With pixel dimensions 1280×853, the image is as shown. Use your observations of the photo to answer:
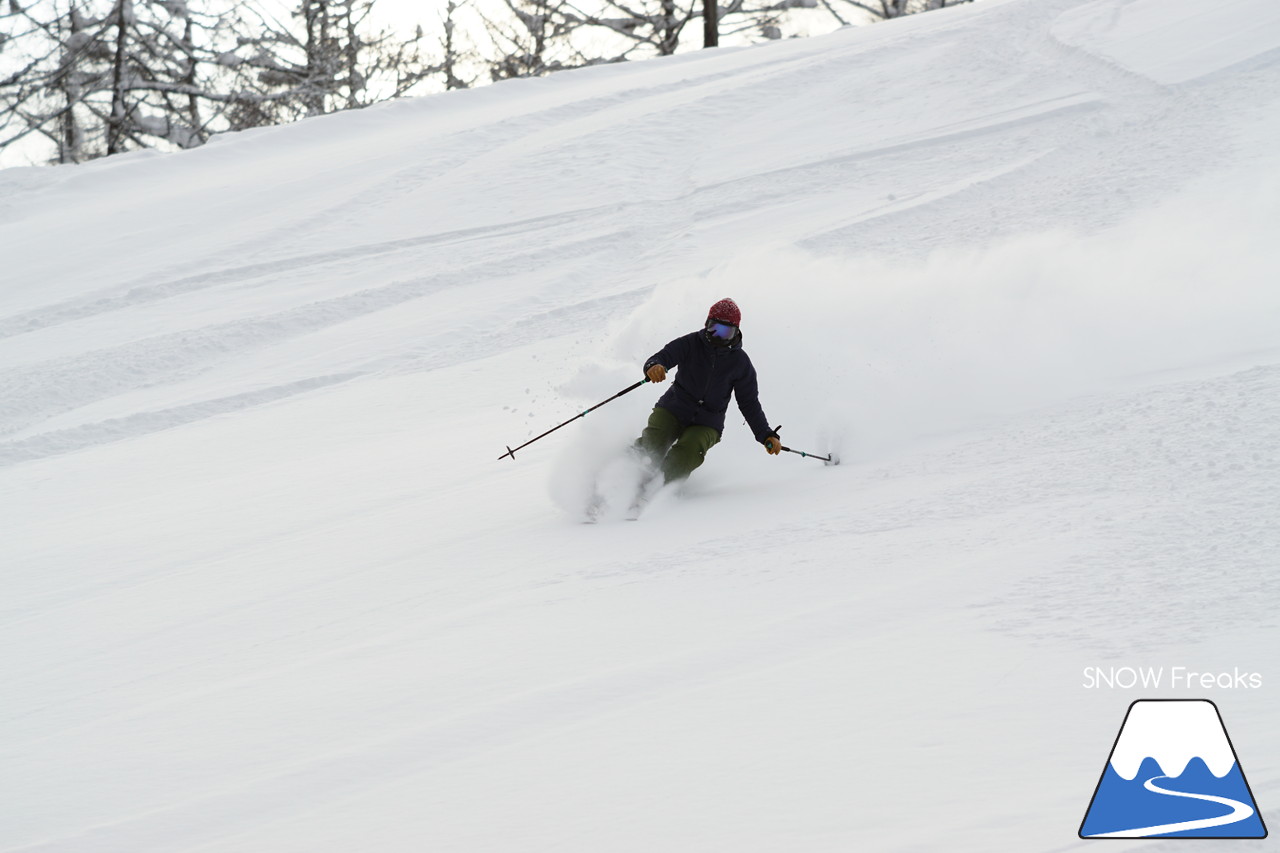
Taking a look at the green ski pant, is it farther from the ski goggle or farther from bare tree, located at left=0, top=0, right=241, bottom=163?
bare tree, located at left=0, top=0, right=241, bottom=163

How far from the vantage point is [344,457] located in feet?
28.0

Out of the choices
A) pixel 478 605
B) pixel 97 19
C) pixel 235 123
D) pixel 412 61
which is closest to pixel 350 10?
pixel 412 61

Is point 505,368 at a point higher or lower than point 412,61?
lower

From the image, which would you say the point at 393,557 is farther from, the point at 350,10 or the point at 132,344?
the point at 350,10

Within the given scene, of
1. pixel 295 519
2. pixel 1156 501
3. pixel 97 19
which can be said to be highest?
pixel 97 19

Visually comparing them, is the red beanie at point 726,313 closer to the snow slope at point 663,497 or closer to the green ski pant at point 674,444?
the green ski pant at point 674,444

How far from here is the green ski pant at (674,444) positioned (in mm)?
6266

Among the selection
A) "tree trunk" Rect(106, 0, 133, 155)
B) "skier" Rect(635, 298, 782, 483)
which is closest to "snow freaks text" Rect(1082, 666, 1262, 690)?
"skier" Rect(635, 298, 782, 483)

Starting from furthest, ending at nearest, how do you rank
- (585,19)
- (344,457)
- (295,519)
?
(585,19), (344,457), (295,519)

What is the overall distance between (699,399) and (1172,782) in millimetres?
3451

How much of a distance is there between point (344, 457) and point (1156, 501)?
229 inches

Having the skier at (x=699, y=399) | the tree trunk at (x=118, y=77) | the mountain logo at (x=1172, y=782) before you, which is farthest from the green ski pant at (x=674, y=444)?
the tree trunk at (x=118, y=77)

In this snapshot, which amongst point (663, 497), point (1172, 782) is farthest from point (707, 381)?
point (1172, 782)

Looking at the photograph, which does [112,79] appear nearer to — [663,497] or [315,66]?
[315,66]
